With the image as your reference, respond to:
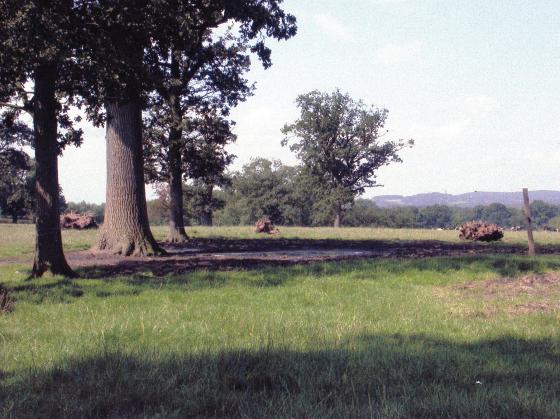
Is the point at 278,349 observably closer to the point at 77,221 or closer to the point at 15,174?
the point at 77,221

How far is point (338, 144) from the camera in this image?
64.8 meters

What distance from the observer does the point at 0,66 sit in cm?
1056

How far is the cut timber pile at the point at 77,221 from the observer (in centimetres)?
3778

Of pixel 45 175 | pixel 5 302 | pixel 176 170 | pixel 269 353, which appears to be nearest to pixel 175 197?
pixel 176 170

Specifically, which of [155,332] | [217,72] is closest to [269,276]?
[155,332]

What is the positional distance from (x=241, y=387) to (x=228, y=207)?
105 metres

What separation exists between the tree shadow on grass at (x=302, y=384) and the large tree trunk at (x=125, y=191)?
11.3m

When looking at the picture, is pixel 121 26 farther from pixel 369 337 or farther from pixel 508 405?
pixel 508 405

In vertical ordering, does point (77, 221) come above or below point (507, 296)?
above

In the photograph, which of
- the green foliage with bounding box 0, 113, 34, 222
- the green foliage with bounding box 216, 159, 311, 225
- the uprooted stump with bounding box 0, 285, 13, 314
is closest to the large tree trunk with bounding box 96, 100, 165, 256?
the uprooted stump with bounding box 0, 285, 13, 314

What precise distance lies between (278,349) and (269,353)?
206 millimetres

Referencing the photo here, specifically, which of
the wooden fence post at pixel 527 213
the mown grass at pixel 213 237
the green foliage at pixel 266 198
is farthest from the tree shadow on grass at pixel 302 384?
the green foliage at pixel 266 198

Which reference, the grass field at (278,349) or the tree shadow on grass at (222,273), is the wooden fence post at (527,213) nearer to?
the tree shadow on grass at (222,273)

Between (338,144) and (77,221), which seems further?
(338,144)
